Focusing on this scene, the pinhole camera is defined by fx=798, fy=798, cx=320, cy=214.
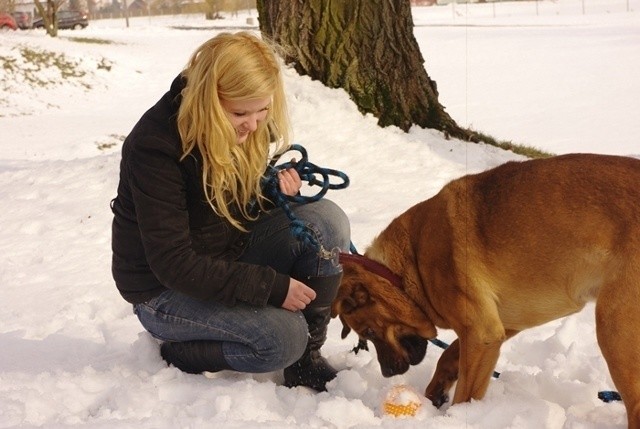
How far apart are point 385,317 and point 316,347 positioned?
391 mm

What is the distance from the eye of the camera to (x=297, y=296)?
11.2ft

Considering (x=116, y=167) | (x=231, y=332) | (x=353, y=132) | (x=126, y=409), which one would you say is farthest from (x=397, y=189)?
(x=126, y=409)

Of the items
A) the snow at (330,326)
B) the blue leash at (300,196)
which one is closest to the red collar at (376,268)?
the blue leash at (300,196)

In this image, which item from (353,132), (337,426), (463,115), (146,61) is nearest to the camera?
(337,426)

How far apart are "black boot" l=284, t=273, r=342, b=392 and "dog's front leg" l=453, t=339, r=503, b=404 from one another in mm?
642

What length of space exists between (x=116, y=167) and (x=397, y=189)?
2.57 m

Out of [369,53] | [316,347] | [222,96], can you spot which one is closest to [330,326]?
[316,347]

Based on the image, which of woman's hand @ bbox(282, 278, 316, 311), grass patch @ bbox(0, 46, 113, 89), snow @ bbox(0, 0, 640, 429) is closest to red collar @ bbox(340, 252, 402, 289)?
woman's hand @ bbox(282, 278, 316, 311)

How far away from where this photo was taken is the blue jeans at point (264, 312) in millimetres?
3412

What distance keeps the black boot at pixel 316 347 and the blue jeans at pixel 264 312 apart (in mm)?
52

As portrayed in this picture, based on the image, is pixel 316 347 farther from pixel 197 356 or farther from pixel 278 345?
pixel 197 356

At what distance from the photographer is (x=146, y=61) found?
78.5ft

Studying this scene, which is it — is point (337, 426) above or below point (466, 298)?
below

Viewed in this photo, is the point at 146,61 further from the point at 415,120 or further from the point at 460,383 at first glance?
the point at 460,383
